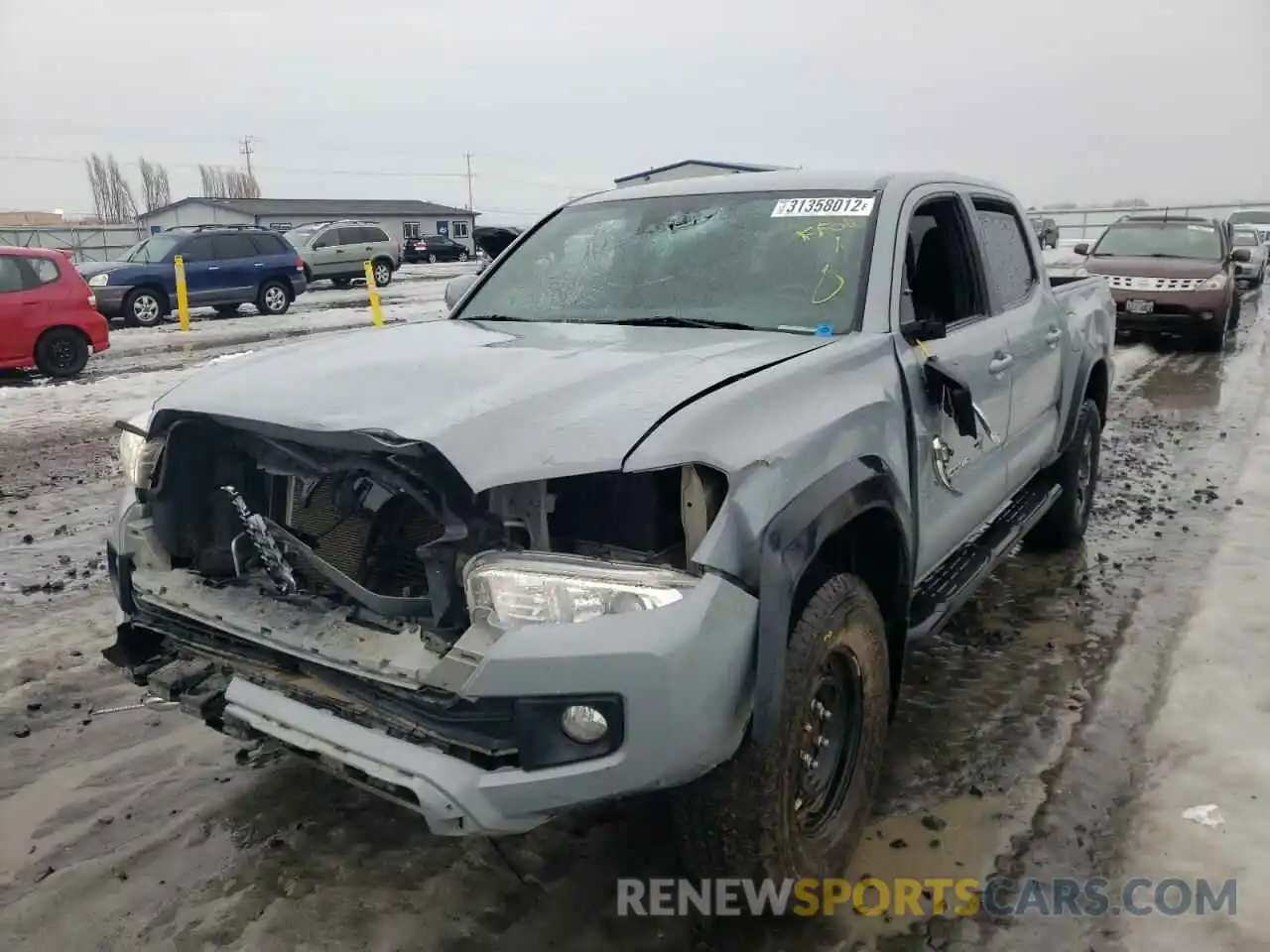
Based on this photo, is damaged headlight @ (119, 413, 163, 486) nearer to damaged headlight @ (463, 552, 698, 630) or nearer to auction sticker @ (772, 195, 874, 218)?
damaged headlight @ (463, 552, 698, 630)

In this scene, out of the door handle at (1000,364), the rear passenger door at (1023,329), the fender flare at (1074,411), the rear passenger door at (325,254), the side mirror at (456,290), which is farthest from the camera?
the rear passenger door at (325,254)

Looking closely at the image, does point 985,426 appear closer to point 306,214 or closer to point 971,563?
point 971,563

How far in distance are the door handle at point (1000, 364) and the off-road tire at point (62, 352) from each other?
11.6 metres

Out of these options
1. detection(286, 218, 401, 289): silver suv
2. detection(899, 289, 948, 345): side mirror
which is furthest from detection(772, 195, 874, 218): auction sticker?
detection(286, 218, 401, 289): silver suv

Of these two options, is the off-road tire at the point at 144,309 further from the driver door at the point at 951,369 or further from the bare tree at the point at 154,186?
the bare tree at the point at 154,186

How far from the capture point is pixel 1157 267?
1327 cm

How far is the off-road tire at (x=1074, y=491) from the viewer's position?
17.0ft

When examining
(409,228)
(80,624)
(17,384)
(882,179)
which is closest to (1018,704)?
(882,179)

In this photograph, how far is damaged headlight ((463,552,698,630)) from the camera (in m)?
2.14

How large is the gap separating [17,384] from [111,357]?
2.25 m

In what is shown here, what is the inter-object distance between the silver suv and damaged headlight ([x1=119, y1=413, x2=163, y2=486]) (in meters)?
23.5

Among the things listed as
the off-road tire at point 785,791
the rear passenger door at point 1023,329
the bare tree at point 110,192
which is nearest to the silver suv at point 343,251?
the rear passenger door at point 1023,329

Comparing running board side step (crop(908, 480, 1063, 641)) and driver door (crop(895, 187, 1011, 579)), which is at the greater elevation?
driver door (crop(895, 187, 1011, 579))

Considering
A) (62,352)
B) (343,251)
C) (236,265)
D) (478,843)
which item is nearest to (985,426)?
(478,843)
